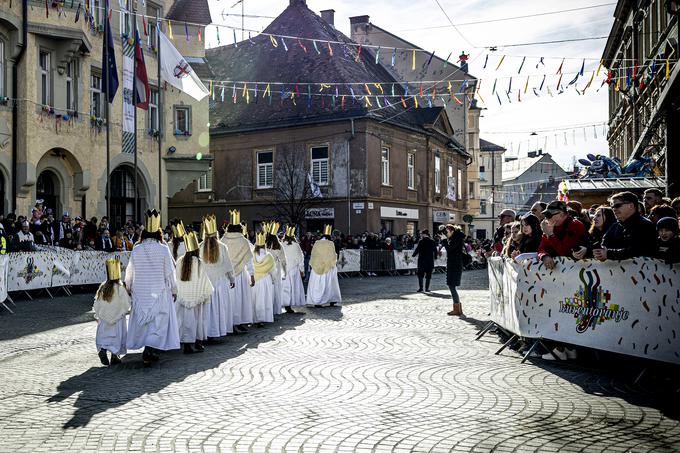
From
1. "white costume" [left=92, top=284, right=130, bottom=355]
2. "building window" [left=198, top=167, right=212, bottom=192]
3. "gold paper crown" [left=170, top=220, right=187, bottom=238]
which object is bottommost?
"white costume" [left=92, top=284, right=130, bottom=355]

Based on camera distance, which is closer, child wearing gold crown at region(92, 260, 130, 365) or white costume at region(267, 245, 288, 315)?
child wearing gold crown at region(92, 260, 130, 365)

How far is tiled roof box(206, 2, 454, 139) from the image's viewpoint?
41.1 metres

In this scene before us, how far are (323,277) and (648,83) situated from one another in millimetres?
12364

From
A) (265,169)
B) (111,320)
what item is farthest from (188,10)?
(111,320)

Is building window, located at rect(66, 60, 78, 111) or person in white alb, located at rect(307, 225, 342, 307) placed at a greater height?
building window, located at rect(66, 60, 78, 111)

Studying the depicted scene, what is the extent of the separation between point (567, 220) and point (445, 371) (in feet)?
8.44

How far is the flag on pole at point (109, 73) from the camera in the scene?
24141 mm

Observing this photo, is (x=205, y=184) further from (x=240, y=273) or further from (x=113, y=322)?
(x=113, y=322)

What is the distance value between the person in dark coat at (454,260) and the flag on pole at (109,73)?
13088mm

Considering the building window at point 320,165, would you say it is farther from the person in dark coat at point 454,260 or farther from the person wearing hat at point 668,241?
the person wearing hat at point 668,241

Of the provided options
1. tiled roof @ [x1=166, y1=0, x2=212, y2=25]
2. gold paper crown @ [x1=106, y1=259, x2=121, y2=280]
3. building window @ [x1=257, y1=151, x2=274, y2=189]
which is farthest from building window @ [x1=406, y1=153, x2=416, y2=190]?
gold paper crown @ [x1=106, y1=259, x2=121, y2=280]

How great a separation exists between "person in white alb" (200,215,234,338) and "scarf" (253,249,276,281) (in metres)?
2.24

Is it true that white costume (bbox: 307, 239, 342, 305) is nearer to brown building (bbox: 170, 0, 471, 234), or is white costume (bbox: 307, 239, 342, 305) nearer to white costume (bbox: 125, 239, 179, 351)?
white costume (bbox: 125, 239, 179, 351)

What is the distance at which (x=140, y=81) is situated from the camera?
25.2 metres
